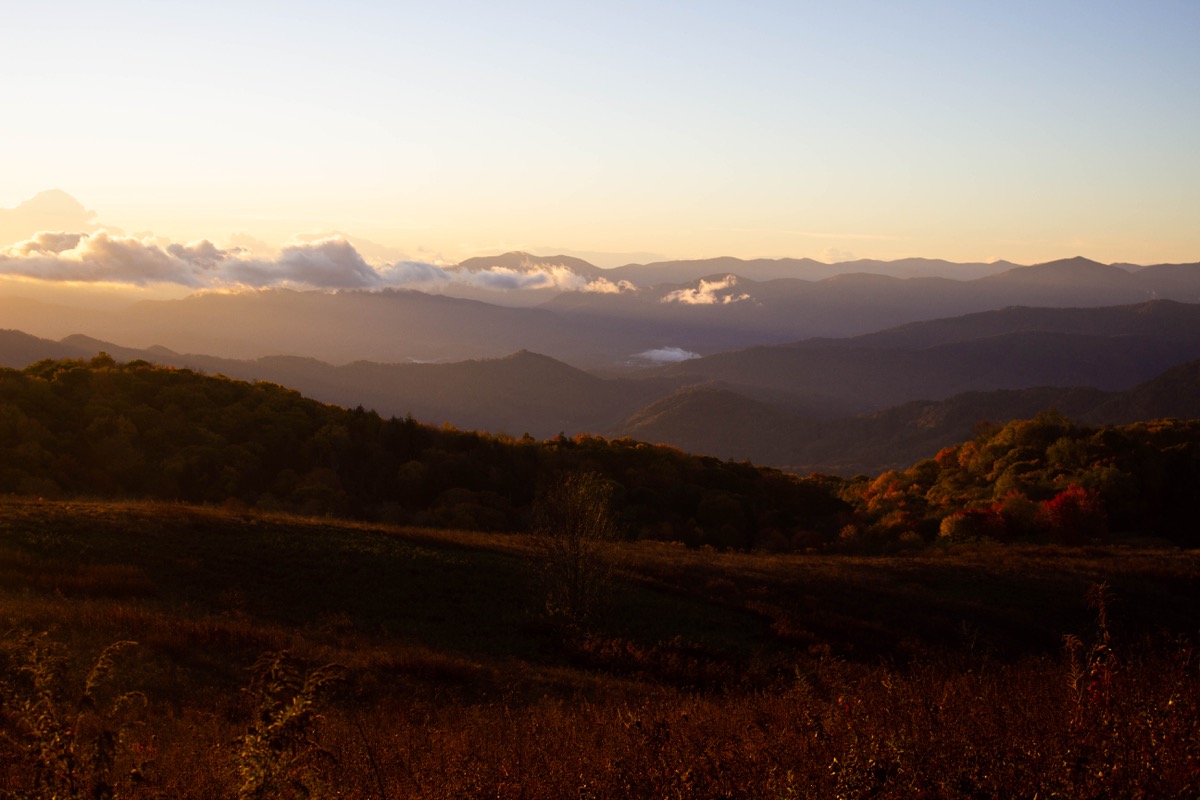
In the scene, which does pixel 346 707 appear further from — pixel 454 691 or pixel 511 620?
pixel 511 620

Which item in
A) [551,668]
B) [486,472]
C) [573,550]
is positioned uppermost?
[573,550]

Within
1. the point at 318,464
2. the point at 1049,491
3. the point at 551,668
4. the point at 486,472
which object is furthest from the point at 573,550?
the point at 1049,491

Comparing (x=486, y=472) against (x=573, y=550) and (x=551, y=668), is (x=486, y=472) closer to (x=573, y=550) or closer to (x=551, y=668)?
(x=573, y=550)

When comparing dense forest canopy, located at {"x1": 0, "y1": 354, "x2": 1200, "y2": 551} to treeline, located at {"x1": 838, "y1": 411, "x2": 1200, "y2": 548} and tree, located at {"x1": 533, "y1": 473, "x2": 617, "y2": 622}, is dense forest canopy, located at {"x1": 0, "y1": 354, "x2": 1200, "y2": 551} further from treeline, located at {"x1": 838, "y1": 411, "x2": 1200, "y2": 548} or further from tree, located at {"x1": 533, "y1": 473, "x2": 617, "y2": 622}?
tree, located at {"x1": 533, "y1": 473, "x2": 617, "y2": 622}

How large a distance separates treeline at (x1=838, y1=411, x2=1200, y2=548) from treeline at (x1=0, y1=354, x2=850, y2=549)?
524 centimetres

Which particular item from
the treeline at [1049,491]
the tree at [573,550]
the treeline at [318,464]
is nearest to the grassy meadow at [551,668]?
the tree at [573,550]

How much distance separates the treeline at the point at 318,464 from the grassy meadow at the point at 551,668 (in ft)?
45.0

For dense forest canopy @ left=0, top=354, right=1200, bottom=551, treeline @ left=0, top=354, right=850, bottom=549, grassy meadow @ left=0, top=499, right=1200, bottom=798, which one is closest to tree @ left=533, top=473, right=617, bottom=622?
grassy meadow @ left=0, top=499, right=1200, bottom=798

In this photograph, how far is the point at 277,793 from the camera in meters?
4.77

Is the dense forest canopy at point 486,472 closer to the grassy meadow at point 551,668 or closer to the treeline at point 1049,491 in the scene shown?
the treeline at point 1049,491

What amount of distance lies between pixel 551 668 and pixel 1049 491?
3996 cm

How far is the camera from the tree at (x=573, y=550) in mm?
19953

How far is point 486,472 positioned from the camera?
161ft

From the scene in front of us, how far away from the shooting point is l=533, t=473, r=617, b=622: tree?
20.0 meters
